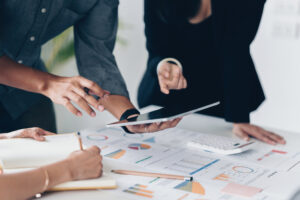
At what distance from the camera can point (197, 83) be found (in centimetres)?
200

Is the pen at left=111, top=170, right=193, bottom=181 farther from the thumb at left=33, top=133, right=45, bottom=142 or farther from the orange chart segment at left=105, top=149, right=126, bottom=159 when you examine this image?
the thumb at left=33, top=133, right=45, bottom=142

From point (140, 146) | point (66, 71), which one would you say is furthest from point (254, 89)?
point (66, 71)

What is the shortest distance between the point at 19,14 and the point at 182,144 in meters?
0.69

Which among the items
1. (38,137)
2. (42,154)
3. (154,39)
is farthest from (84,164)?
(154,39)

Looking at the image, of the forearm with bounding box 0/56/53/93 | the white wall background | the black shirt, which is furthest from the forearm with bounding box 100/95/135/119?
the white wall background

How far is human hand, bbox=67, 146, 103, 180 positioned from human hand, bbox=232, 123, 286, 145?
23.6 inches

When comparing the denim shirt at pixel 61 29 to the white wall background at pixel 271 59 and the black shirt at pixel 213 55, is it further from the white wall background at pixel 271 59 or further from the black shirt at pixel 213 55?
the white wall background at pixel 271 59

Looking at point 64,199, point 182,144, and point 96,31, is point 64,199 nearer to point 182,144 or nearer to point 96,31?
point 182,144

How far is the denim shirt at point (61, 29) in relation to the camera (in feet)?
4.77

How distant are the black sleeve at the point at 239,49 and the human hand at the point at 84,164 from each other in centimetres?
74

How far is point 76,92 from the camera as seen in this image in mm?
1233

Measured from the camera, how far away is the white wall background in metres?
3.04

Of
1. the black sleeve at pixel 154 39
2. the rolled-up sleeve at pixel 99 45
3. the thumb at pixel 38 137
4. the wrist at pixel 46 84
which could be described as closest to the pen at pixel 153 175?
the thumb at pixel 38 137

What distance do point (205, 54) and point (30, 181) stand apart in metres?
1.24
